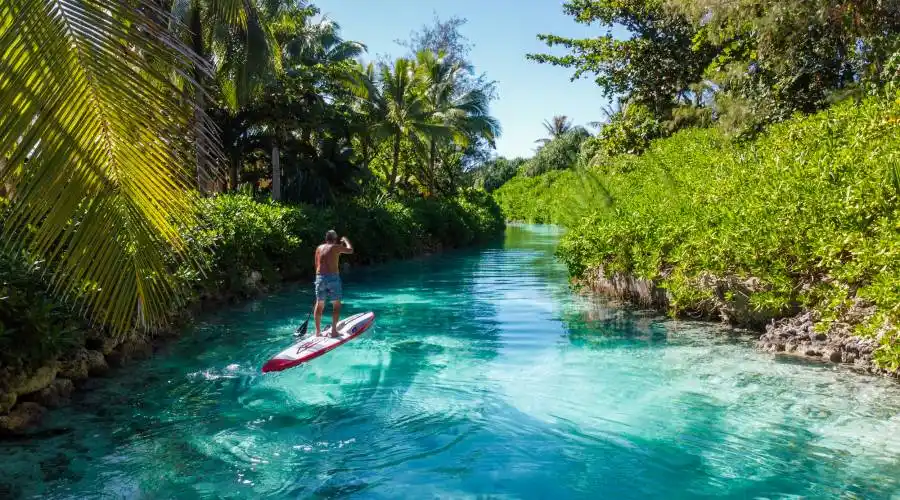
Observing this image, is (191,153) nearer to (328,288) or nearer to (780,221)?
(328,288)

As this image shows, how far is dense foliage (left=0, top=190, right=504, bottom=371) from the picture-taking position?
684cm

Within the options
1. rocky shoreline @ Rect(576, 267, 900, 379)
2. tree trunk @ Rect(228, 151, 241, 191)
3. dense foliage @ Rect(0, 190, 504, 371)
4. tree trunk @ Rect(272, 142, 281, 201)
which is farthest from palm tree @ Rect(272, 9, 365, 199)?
rocky shoreline @ Rect(576, 267, 900, 379)

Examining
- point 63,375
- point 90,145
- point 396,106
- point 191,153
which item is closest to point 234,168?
point 396,106

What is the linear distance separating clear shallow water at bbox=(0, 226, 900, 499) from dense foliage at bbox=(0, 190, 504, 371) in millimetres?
926

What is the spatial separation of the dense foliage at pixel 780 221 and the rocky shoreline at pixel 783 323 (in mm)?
178

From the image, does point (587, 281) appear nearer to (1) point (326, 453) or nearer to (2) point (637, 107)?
(1) point (326, 453)

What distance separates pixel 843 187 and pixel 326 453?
770cm

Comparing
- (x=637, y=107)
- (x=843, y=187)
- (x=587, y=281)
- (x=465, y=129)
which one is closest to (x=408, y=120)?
(x=465, y=129)

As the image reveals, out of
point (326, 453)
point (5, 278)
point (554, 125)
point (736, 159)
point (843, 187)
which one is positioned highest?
point (554, 125)

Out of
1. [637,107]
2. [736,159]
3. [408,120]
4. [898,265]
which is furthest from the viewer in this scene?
[408,120]

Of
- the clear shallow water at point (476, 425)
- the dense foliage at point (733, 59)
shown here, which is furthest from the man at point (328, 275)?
the dense foliage at point (733, 59)

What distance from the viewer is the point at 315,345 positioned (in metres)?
9.46

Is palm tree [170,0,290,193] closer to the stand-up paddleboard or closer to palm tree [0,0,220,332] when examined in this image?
the stand-up paddleboard

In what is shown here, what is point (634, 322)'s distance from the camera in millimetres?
12094
